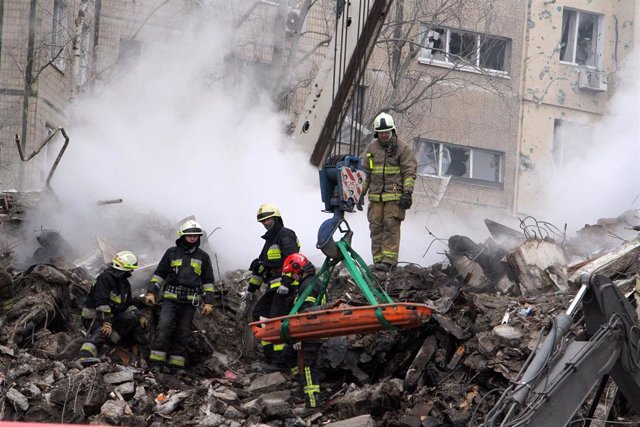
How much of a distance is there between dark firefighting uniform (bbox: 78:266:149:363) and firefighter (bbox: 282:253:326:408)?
5.42 ft

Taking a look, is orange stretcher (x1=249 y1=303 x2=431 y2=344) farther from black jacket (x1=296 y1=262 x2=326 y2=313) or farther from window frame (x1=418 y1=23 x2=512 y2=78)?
window frame (x1=418 y1=23 x2=512 y2=78)

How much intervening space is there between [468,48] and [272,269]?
15.5 metres

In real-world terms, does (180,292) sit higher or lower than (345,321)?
lower

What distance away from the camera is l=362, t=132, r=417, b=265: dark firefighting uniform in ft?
39.0

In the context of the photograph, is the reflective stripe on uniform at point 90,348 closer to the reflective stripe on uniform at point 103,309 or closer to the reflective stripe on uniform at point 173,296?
the reflective stripe on uniform at point 103,309

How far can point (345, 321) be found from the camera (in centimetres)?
878

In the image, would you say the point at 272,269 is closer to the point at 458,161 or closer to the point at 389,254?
the point at 389,254

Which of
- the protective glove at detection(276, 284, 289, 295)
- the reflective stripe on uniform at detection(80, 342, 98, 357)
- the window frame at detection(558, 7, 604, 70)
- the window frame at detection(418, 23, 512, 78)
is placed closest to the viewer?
the protective glove at detection(276, 284, 289, 295)

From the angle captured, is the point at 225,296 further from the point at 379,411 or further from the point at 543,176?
the point at 543,176

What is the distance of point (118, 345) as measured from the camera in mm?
11086

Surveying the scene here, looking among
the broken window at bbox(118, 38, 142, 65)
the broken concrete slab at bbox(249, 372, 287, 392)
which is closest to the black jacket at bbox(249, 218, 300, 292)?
the broken concrete slab at bbox(249, 372, 287, 392)

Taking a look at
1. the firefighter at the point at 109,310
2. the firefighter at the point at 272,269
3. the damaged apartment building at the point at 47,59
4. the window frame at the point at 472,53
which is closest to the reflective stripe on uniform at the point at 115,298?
the firefighter at the point at 109,310

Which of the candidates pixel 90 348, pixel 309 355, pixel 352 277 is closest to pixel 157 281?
pixel 90 348

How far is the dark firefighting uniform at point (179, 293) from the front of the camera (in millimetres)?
10703
